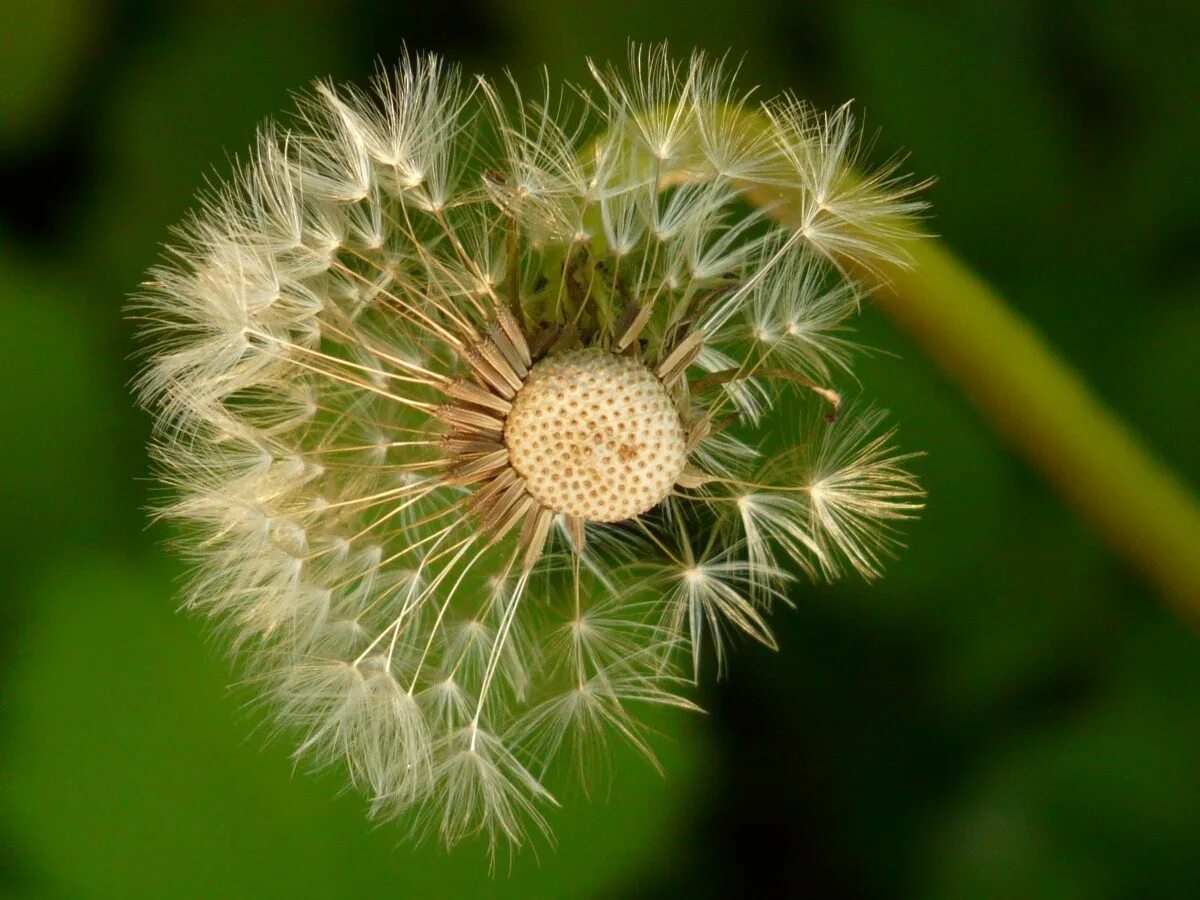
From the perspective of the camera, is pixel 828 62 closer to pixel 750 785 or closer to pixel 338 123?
pixel 338 123

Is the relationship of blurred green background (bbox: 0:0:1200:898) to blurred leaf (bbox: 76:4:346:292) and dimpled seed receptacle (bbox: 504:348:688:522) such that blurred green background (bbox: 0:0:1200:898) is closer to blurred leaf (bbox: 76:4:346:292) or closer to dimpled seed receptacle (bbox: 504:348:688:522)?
blurred leaf (bbox: 76:4:346:292)

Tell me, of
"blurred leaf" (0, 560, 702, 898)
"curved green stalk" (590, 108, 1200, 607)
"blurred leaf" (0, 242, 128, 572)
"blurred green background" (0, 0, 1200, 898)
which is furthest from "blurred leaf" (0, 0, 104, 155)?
"curved green stalk" (590, 108, 1200, 607)

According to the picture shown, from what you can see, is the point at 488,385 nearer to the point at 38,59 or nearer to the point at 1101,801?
the point at 38,59

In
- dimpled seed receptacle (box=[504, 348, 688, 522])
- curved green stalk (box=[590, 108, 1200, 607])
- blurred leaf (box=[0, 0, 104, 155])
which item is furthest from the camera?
blurred leaf (box=[0, 0, 104, 155])

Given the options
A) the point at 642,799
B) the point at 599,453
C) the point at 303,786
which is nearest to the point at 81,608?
the point at 303,786

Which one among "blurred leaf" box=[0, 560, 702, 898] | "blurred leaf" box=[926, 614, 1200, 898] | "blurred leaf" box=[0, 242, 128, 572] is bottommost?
"blurred leaf" box=[0, 560, 702, 898]

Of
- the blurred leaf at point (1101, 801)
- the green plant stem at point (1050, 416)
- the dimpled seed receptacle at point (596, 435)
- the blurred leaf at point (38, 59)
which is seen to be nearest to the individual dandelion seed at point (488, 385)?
the dimpled seed receptacle at point (596, 435)

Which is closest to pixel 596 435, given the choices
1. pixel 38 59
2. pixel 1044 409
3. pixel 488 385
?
pixel 488 385
